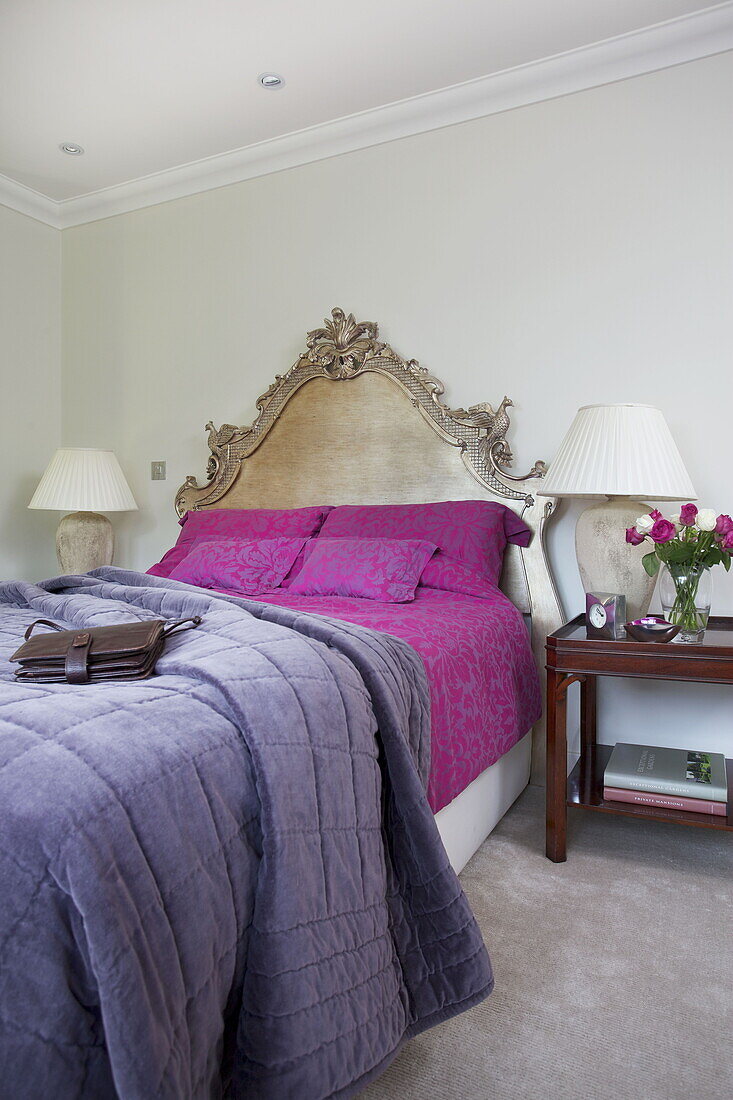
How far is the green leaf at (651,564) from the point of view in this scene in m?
2.12

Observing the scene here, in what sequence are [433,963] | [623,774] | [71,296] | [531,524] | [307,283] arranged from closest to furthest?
[433,963] < [623,774] < [531,524] < [307,283] < [71,296]

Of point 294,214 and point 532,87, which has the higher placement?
point 532,87

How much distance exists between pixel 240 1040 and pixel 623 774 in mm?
1445

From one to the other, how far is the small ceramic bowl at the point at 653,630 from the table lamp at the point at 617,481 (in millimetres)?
265

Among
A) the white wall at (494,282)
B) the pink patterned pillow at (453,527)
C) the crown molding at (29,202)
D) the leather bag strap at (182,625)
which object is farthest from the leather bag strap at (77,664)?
the crown molding at (29,202)

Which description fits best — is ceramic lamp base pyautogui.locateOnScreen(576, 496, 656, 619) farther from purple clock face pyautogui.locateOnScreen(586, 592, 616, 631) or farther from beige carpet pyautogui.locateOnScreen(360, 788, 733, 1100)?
beige carpet pyautogui.locateOnScreen(360, 788, 733, 1100)

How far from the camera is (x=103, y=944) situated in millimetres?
736

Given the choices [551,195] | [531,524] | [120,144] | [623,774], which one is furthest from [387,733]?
[120,144]

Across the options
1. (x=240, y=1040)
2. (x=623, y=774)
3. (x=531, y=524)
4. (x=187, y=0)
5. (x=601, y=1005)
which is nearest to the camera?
(x=240, y=1040)

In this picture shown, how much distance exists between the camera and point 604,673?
201 centimetres

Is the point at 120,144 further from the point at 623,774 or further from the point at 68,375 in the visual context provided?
the point at 623,774

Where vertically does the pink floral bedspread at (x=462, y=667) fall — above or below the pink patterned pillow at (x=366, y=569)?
below

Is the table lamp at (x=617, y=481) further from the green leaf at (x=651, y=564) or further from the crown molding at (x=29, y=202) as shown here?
the crown molding at (x=29, y=202)

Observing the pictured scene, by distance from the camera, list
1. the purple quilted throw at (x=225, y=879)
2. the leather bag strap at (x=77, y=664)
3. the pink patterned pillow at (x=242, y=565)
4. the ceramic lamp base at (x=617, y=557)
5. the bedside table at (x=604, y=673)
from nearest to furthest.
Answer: the purple quilted throw at (x=225, y=879) < the leather bag strap at (x=77, y=664) < the bedside table at (x=604, y=673) < the ceramic lamp base at (x=617, y=557) < the pink patterned pillow at (x=242, y=565)
